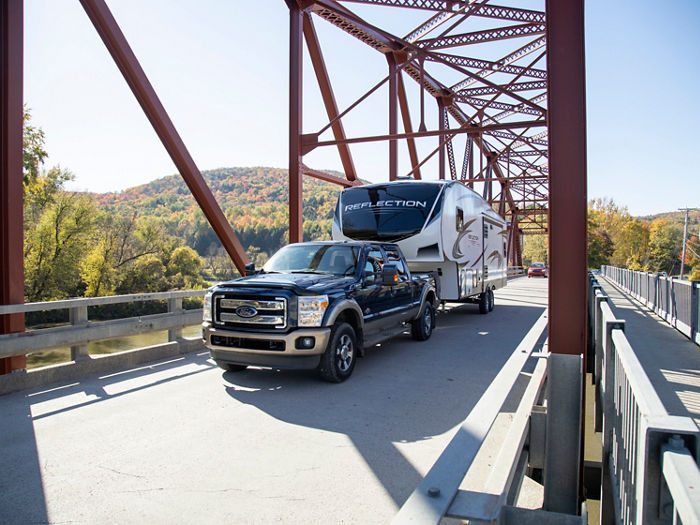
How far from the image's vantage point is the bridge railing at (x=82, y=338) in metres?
6.63

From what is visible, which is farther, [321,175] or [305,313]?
[321,175]

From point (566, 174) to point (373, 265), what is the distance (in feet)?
14.3

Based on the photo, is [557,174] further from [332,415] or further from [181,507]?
[181,507]

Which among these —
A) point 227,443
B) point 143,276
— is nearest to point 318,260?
point 227,443

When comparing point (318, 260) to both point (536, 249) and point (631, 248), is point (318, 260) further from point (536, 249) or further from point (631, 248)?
point (536, 249)

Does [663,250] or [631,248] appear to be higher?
[631,248]

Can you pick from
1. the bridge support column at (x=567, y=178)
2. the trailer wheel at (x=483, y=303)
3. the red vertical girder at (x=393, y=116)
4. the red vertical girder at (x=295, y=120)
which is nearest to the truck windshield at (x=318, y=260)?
the bridge support column at (x=567, y=178)

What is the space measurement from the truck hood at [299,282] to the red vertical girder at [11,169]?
2.74 m

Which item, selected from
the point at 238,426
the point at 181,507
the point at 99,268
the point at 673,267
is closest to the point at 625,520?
the point at 181,507

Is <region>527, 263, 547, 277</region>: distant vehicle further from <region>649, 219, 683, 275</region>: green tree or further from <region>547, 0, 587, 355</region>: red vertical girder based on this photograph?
<region>547, 0, 587, 355</region>: red vertical girder

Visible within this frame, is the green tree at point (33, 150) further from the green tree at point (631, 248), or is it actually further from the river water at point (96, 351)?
the green tree at point (631, 248)

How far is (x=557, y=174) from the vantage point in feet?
16.1

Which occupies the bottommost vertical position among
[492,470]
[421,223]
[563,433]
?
[563,433]

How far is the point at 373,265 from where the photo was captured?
8.80 m
